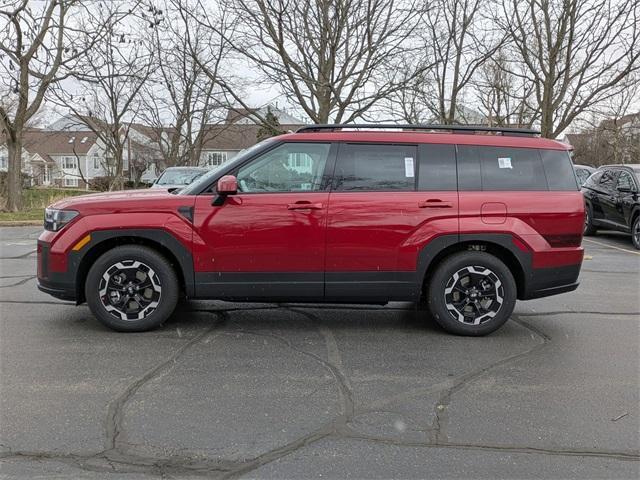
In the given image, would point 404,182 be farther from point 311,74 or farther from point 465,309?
point 311,74

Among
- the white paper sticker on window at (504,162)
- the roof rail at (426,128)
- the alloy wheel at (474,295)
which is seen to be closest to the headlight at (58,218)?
the roof rail at (426,128)

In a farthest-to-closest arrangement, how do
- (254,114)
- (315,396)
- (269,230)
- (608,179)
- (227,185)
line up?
(254,114), (608,179), (269,230), (227,185), (315,396)

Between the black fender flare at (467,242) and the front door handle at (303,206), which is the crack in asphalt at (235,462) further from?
the front door handle at (303,206)

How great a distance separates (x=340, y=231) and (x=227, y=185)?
106cm

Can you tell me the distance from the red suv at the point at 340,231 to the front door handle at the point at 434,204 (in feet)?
0.04

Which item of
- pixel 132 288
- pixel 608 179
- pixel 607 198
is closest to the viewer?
pixel 132 288

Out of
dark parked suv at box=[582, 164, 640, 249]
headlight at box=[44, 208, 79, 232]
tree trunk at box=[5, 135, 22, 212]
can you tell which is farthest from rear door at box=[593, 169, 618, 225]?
tree trunk at box=[5, 135, 22, 212]

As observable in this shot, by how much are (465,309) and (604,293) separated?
10.1 ft

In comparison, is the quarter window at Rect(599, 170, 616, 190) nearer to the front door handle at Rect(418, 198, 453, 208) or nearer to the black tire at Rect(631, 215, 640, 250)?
the black tire at Rect(631, 215, 640, 250)

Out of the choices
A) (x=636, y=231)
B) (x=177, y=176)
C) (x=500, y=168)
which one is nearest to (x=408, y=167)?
(x=500, y=168)

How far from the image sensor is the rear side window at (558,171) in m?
5.11

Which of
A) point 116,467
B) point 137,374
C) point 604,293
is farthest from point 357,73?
point 116,467

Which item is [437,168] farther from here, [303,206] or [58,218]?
[58,218]

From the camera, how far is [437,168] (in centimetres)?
506
